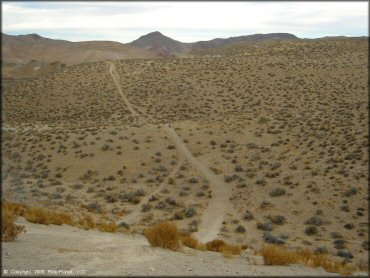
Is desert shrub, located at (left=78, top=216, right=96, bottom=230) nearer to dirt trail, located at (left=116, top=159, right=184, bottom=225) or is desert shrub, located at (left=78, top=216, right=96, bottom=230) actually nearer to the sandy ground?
dirt trail, located at (left=116, top=159, right=184, bottom=225)

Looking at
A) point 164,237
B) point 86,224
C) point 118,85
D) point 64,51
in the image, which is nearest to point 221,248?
point 164,237

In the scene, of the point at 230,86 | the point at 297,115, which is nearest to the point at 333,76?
the point at 230,86

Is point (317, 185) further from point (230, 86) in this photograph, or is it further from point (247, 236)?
point (230, 86)

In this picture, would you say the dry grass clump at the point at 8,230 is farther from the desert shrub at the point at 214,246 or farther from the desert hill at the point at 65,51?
the desert hill at the point at 65,51

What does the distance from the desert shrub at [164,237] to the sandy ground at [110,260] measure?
0.31 meters

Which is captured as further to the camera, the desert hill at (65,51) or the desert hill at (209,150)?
the desert hill at (65,51)

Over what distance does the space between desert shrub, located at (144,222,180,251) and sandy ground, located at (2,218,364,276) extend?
31 centimetres

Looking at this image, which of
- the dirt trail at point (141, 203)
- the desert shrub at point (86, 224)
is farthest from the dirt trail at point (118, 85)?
the desert shrub at point (86, 224)

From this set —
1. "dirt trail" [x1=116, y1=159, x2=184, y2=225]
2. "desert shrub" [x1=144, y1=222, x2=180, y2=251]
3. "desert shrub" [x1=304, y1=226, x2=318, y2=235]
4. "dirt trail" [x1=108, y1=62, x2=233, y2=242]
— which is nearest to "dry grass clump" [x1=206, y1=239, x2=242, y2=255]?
"desert shrub" [x1=144, y1=222, x2=180, y2=251]

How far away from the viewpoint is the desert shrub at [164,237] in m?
11.5

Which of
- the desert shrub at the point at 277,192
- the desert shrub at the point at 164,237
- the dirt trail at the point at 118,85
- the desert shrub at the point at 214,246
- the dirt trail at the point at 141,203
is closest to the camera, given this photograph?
the desert shrub at the point at 164,237

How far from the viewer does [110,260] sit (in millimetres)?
9391

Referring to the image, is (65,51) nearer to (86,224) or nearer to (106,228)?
(86,224)

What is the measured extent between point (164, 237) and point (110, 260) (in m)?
2.45
